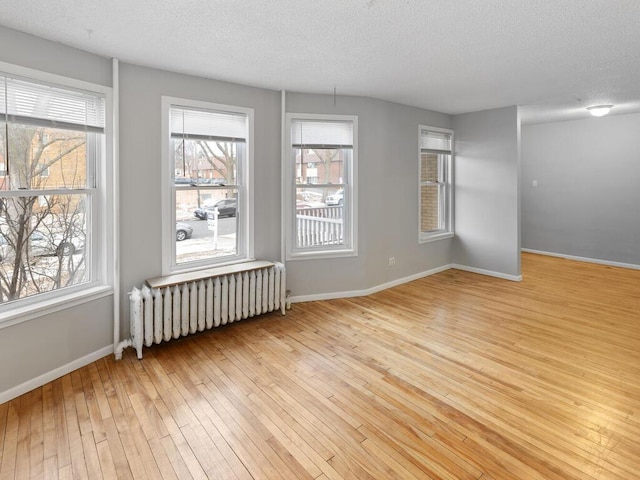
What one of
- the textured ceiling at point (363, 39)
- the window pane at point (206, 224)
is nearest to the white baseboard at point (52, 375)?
the window pane at point (206, 224)

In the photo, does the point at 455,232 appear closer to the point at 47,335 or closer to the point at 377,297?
the point at 377,297

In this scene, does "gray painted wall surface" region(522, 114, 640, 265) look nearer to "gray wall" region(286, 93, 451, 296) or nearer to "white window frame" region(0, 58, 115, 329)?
A: "gray wall" region(286, 93, 451, 296)

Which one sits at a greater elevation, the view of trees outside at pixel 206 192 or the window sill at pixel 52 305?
the view of trees outside at pixel 206 192

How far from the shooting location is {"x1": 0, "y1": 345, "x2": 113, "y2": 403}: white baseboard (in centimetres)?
246

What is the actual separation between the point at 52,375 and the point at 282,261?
7.73 feet

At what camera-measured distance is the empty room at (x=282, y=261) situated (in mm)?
2090

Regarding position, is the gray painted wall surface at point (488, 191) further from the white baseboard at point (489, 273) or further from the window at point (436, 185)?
the window at point (436, 185)

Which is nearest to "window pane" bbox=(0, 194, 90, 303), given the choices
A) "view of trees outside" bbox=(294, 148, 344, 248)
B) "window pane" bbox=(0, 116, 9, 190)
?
"window pane" bbox=(0, 116, 9, 190)

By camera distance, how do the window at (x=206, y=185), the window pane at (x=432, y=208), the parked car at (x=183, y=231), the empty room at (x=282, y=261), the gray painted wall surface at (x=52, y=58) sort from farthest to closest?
1. the window pane at (x=432, y=208)
2. the parked car at (x=183, y=231)
3. the window at (x=206, y=185)
4. the gray painted wall surface at (x=52, y=58)
5. the empty room at (x=282, y=261)

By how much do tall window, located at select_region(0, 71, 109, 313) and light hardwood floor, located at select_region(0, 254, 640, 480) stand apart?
82cm

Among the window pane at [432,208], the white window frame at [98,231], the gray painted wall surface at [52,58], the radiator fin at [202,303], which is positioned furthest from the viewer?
the window pane at [432,208]

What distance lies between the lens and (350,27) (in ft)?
8.18

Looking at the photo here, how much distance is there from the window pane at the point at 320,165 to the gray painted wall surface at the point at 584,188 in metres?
4.56

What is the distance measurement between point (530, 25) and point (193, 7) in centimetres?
224
